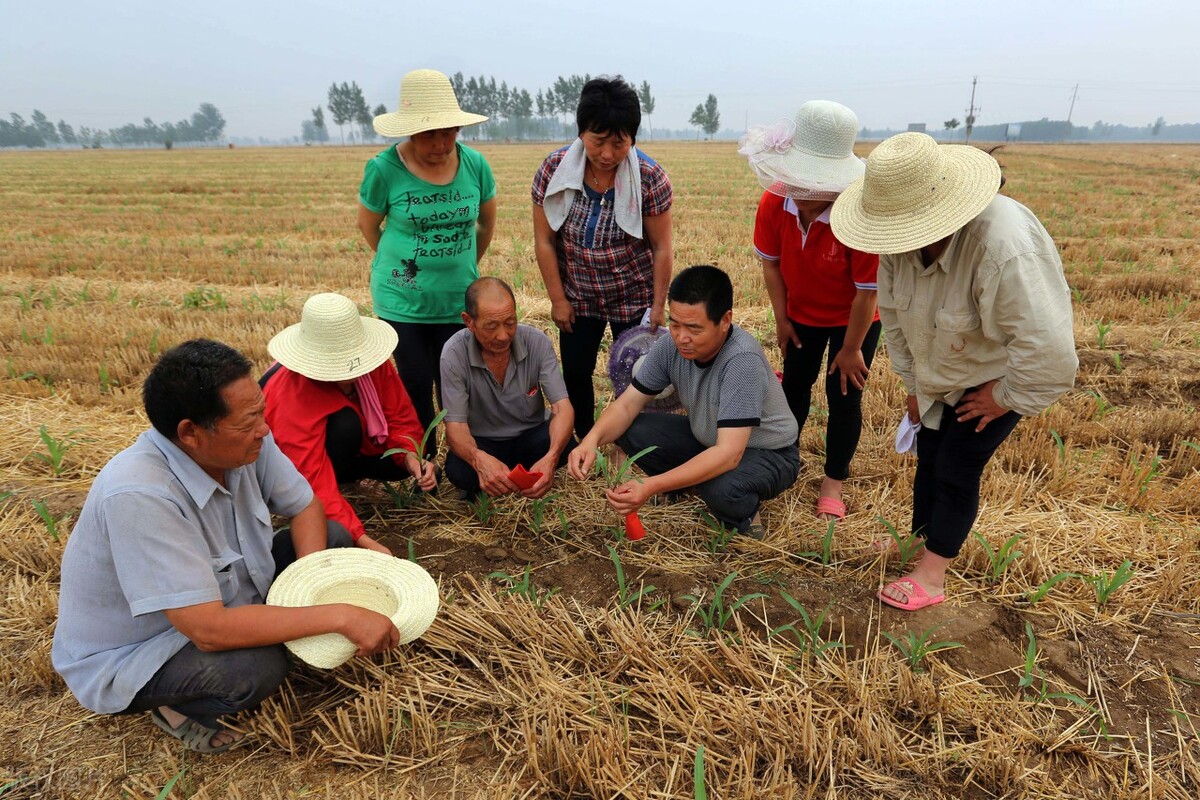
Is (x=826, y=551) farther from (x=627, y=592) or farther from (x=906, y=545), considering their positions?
(x=627, y=592)

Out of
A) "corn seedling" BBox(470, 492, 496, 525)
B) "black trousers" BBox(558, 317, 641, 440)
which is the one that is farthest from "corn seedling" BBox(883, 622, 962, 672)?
"black trousers" BBox(558, 317, 641, 440)

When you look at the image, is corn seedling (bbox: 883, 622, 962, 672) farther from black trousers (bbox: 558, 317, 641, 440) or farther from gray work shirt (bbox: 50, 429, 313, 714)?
gray work shirt (bbox: 50, 429, 313, 714)

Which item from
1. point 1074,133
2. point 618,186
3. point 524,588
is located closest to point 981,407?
point 524,588

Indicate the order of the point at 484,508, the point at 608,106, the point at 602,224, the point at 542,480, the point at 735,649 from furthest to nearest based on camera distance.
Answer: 1. the point at 602,224
2. the point at 484,508
3. the point at 542,480
4. the point at 608,106
5. the point at 735,649

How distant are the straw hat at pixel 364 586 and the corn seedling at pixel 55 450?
2113 mm

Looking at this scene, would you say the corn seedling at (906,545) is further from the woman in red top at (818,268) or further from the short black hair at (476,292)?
the short black hair at (476,292)

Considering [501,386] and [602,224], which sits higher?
[602,224]

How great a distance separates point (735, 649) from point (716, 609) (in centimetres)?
27

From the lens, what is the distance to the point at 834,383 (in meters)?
3.11

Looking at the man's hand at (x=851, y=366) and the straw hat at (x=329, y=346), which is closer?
the straw hat at (x=329, y=346)

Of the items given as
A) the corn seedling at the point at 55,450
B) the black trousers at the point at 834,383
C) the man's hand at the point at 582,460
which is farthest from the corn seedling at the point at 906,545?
the corn seedling at the point at 55,450

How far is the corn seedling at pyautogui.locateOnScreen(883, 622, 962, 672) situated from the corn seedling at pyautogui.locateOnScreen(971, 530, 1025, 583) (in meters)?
0.49

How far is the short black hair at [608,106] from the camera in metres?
2.95

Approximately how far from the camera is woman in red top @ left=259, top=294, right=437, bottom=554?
2793mm
